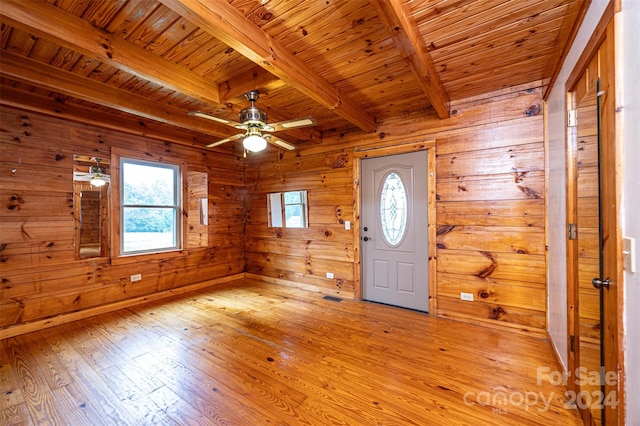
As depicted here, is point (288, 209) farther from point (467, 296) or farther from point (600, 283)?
point (600, 283)

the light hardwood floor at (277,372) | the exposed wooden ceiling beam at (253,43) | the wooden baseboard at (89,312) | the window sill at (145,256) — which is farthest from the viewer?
the window sill at (145,256)

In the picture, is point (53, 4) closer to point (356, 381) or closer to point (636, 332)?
point (356, 381)

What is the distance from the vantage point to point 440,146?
3244 mm

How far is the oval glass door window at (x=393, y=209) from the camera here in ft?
11.7

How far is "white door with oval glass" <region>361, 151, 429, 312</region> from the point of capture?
11.2 ft

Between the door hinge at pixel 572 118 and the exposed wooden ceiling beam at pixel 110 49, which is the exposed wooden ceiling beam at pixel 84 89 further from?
the door hinge at pixel 572 118

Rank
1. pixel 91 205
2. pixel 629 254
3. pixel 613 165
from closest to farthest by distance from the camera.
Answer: pixel 629 254 → pixel 613 165 → pixel 91 205

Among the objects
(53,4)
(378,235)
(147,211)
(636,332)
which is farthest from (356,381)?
(147,211)

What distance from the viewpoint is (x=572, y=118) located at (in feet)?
5.89

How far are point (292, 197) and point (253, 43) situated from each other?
9.91 feet

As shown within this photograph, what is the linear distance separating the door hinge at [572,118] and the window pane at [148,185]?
4961mm

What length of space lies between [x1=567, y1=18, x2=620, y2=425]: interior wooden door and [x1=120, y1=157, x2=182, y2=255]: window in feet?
16.1

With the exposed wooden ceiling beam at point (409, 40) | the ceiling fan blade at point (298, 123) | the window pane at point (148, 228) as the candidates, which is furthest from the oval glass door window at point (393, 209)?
the window pane at point (148, 228)

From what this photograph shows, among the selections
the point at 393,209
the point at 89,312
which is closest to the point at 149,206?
the point at 89,312
